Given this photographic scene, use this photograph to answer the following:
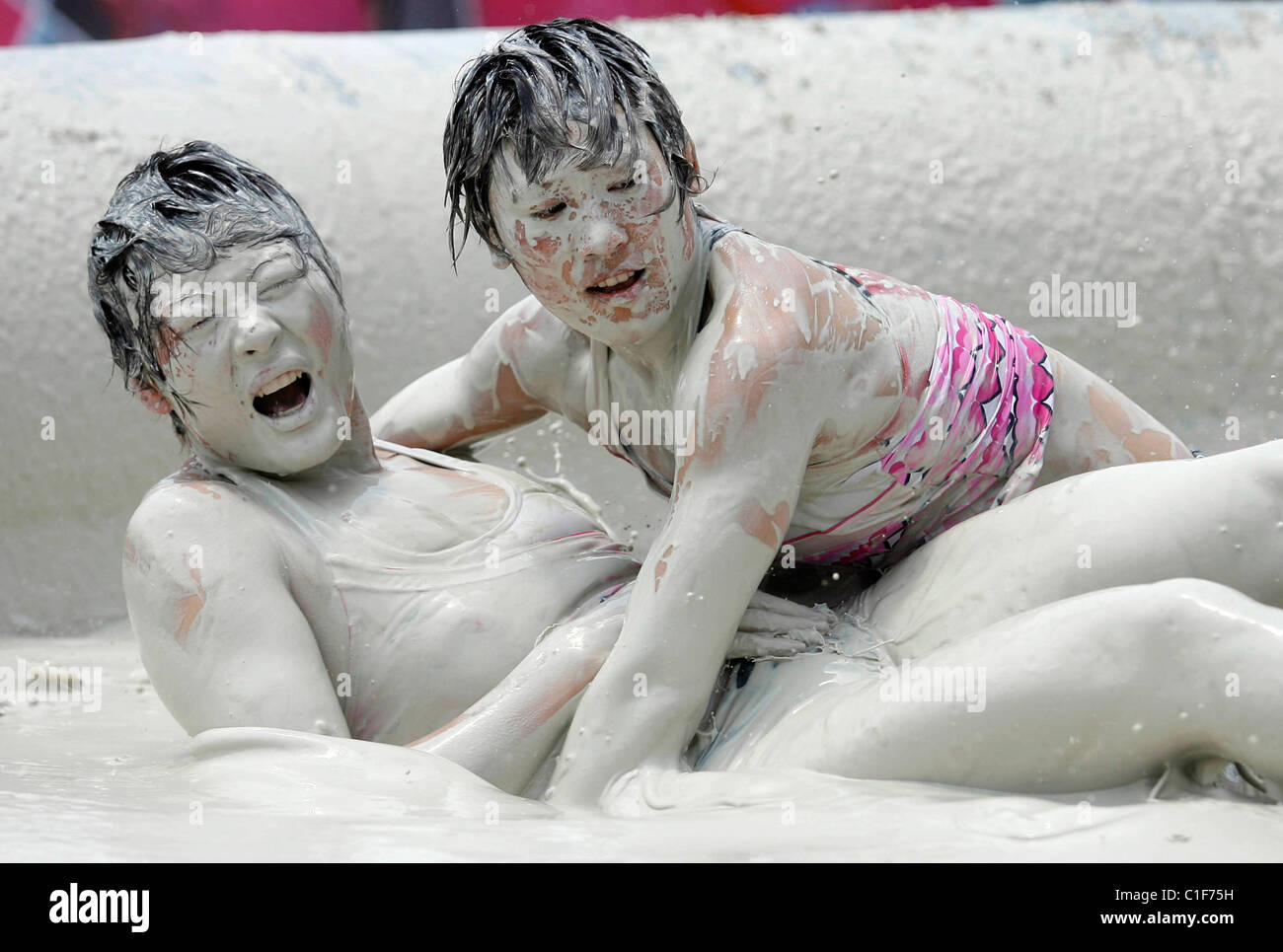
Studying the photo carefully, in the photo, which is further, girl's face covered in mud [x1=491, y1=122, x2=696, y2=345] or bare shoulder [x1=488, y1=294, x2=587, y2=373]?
bare shoulder [x1=488, y1=294, x2=587, y2=373]

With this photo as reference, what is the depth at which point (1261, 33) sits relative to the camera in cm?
283

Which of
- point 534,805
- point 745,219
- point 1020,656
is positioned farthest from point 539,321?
point 745,219

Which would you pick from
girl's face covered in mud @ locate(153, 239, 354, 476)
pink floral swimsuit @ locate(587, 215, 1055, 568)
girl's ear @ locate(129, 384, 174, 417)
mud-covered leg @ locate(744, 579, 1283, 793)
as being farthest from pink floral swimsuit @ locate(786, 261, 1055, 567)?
girl's ear @ locate(129, 384, 174, 417)

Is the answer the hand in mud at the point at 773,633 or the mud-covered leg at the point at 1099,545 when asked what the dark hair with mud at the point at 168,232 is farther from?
the mud-covered leg at the point at 1099,545

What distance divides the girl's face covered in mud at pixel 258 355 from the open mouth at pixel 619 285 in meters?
0.30

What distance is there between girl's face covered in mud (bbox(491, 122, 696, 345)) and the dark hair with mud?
0.86 ft

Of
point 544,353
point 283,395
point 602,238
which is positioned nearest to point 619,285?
point 602,238

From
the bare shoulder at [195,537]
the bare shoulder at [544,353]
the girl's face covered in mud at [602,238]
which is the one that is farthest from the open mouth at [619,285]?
the bare shoulder at [195,537]

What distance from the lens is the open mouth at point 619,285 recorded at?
151cm

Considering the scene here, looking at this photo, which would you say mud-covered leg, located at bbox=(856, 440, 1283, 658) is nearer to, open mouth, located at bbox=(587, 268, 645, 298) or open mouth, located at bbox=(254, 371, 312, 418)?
open mouth, located at bbox=(587, 268, 645, 298)

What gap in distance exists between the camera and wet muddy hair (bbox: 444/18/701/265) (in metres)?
1.46

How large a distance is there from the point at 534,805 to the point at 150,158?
2.49ft

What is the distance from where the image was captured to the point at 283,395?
1.68m

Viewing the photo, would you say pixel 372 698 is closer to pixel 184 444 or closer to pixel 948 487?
pixel 184 444
